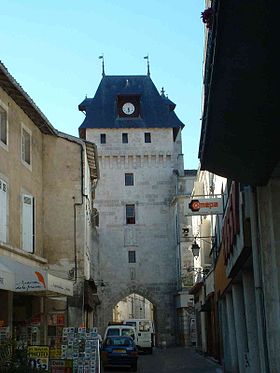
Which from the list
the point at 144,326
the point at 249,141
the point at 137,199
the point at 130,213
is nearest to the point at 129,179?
the point at 137,199

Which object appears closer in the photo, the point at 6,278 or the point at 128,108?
the point at 6,278

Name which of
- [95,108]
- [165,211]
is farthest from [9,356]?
[95,108]

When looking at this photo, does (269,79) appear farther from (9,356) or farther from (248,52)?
(9,356)

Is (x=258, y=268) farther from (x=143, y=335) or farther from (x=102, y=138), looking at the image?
(x=102, y=138)

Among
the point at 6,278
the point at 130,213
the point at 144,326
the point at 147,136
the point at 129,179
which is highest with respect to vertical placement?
the point at 147,136

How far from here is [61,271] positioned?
81.4 feet

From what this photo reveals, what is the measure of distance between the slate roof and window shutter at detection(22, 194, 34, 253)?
111 feet

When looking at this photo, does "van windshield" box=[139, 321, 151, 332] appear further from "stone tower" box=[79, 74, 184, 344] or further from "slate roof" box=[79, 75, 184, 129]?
"slate roof" box=[79, 75, 184, 129]

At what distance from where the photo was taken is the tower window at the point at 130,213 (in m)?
54.1

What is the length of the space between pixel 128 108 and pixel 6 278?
1699 inches

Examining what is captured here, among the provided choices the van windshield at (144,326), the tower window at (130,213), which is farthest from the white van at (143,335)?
the tower window at (130,213)

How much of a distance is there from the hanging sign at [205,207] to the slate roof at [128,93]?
35.3 m

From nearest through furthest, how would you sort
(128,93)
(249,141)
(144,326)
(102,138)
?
(249,141)
(144,326)
(102,138)
(128,93)

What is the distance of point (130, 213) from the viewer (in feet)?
178
